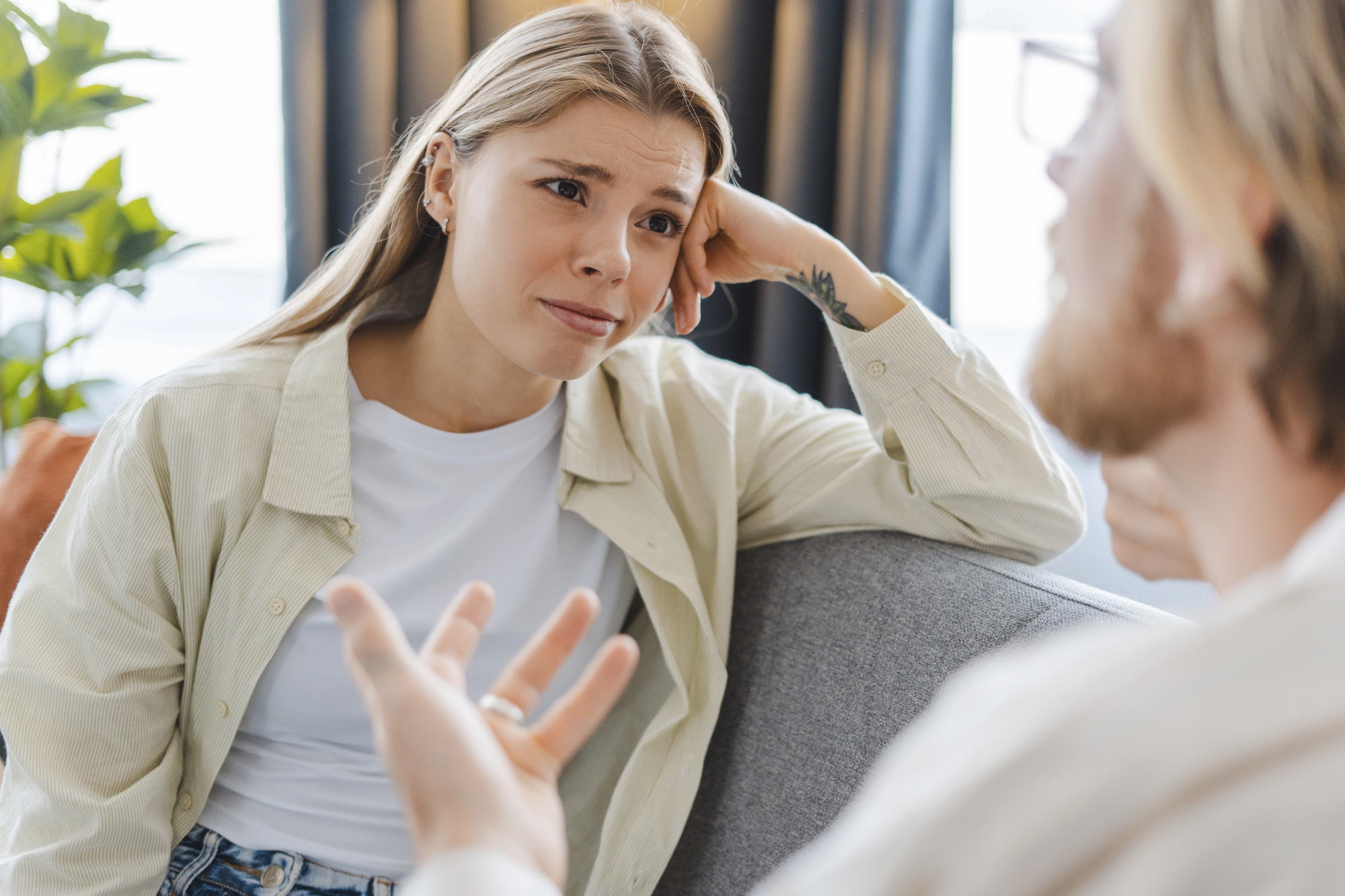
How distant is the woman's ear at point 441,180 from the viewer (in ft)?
3.96

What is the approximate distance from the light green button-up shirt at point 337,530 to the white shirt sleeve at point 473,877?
680 mm

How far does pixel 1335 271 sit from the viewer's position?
471 millimetres

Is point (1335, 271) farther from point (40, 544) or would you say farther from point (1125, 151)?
point (40, 544)

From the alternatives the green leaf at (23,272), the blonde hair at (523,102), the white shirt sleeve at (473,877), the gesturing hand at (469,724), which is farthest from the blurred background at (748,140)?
the white shirt sleeve at (473,877)

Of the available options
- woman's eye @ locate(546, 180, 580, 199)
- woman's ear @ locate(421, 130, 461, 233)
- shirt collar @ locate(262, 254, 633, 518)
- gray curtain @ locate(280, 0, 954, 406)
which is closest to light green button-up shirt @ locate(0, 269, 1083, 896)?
shirt collar @ locate(262, 254, 633, 518)

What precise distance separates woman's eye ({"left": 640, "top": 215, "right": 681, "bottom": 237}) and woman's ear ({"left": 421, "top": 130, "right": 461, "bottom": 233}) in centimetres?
24

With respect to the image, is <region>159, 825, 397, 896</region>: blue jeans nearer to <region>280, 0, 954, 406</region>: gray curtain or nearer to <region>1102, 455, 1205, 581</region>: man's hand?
<region>1102, 455, 1205, 581</region>: man's hand

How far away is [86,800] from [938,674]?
2.80ft

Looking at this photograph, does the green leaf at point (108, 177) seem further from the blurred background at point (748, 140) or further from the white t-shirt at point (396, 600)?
the white t-shirt at point (396, 600)

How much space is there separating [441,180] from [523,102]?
166 millimetres

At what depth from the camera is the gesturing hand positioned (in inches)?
19.0

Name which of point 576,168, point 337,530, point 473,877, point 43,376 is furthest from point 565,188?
point 43,376

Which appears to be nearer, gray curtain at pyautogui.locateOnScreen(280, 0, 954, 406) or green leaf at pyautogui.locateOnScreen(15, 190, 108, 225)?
green leaf at pyautogui.locateOnScreen(15, 190, 108, 225)

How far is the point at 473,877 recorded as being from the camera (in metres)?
0.44
